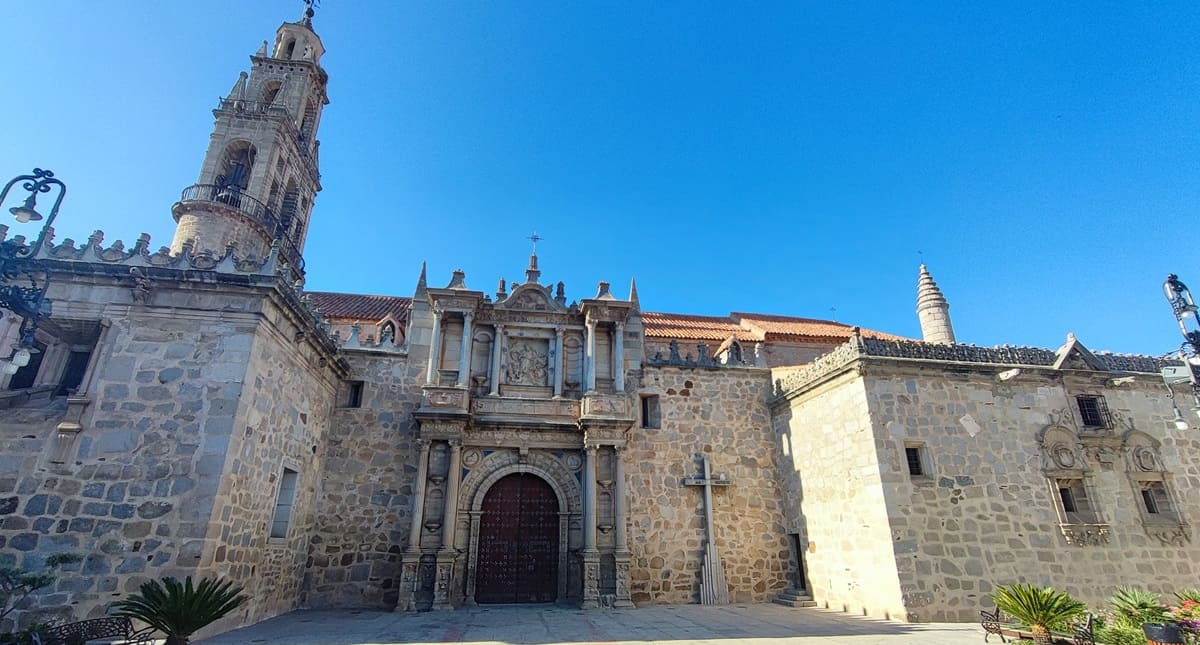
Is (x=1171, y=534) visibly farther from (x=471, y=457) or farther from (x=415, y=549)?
(x=415, y=549)

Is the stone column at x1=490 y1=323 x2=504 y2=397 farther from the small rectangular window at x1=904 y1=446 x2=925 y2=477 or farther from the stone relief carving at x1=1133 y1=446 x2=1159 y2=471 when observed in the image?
the stone relief carving at x1=1133 y1=446 x2=1159 y2=471

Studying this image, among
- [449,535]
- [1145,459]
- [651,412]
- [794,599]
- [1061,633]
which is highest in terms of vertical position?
[651,412]

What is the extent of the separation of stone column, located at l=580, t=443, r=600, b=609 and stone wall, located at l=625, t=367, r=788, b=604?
126cm

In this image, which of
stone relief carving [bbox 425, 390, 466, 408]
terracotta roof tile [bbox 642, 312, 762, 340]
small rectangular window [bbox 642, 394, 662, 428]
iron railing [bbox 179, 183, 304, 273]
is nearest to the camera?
stone relief carving [bbox 425, 390, 466, 408]

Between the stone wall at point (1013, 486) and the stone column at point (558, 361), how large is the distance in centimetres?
763

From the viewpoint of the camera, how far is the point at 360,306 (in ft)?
65.7

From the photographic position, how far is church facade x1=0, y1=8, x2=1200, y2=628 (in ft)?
29.1

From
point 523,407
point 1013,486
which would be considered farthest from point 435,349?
point 1013,486

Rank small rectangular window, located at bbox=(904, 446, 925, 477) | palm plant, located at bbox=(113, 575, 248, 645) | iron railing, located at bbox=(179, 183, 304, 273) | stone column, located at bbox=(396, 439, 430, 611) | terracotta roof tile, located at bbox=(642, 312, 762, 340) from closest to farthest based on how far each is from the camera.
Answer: palm plant, located at bbox=(113, 575, 248, 645), small rectangular window, located at bbox=(904, 446, 925, 477), stone column, located at bbox=(396, 439, 430, 611), iron railing, located at bbox=(179, 183, 304, 273), terracotta roof tile, located at bbox=(642, 312, 762, 340)

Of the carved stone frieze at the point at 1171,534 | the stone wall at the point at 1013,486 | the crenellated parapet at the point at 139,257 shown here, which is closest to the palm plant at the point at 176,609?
the crenellated parapet at the point at 139,257

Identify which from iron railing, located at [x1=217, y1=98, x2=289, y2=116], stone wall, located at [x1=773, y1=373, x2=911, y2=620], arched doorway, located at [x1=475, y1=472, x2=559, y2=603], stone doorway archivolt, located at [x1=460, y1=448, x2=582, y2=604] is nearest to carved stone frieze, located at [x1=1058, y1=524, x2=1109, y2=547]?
stone wall, located at [x1=773, y1=373, x2=911, y2=620]

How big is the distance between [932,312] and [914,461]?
9807 millimetres

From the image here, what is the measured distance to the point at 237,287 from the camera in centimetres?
994

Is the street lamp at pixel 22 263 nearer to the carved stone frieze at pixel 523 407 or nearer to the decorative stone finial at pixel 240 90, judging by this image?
the carved stone frieze at pixel 523 407
